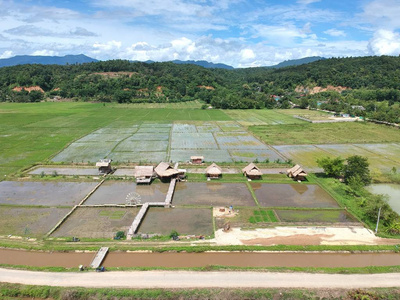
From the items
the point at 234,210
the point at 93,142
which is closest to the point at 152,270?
the point at 234,210

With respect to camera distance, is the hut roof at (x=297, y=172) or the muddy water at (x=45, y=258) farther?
the hut roof at (x=297, y=172)

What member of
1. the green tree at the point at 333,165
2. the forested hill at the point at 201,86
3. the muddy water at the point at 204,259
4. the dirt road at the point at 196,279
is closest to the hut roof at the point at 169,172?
the muddy water at the point at 204,259

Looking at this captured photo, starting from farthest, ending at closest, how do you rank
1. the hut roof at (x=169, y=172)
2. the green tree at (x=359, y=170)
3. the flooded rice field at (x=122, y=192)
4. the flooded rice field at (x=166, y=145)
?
the flooded rice field at (x=166, y=145), the hut roof at (x=169, y=172), the green tree at (x=359, y=170), the flooded rice field at (x=122, y=192)

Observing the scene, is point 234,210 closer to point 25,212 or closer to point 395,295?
point 395,295

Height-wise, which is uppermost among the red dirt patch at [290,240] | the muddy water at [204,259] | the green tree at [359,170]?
the green tree at [359,170]

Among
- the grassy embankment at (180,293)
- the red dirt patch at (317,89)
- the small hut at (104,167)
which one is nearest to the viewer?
the grassy embankment at (180,293)

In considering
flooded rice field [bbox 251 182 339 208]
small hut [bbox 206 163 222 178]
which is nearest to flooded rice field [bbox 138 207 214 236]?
flooded rice field [bbox 251 182 339 208]

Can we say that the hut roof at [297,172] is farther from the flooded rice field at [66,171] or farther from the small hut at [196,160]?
the flooded rice field at [66,171]
